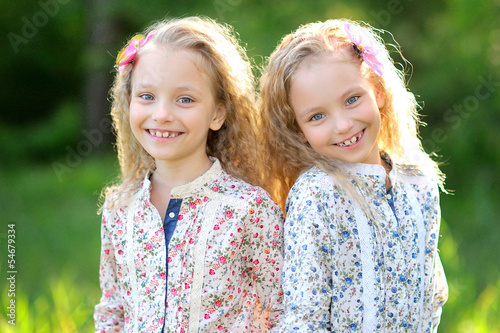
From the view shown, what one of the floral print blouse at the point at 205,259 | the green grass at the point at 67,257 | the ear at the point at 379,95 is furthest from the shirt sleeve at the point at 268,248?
the green grass at the point at 67,257

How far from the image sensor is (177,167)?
2.38 m

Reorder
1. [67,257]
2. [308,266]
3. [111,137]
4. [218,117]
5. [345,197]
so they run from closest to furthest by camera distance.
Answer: [308,266] < [345,197] < [218,117] < [67,257] < [111,137]

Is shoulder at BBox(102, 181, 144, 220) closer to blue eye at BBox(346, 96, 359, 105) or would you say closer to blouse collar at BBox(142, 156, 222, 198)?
blouse collar at BBox(142, 156, 222, 198)

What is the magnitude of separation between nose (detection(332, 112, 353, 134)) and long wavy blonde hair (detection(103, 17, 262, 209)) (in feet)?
1.31

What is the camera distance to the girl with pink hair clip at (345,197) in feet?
7.02

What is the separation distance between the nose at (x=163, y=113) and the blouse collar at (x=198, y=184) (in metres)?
0.24

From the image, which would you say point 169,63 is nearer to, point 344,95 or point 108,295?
point 344,95

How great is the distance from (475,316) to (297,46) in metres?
1.72

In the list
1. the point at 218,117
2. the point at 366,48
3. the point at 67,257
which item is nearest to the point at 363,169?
the point at 366,48

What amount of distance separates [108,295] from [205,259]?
0.49m

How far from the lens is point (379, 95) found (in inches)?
93.1

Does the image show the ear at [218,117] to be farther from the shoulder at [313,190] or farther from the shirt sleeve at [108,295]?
the shirt sleeve at [108,295]

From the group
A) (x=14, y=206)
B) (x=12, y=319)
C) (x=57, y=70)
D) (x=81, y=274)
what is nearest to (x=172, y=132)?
(x=12, y=319)

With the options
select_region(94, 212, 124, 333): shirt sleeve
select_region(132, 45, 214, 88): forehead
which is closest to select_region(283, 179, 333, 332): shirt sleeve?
select_region(132, 45, 214, 88): forehead
